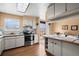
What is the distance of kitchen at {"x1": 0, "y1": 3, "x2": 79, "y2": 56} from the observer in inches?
83.5

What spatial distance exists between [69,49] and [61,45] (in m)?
0.20

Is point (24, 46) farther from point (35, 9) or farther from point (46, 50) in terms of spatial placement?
point (35, 9)

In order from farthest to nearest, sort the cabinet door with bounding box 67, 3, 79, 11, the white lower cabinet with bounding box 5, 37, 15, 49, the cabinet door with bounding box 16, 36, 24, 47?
the cabinet door with bounding box 16, 36, 24, 47 → the white lower cabinet with bounding box 5, 37, 15, 49 → the cabinet door with bounding box 67, 3, 79, 11

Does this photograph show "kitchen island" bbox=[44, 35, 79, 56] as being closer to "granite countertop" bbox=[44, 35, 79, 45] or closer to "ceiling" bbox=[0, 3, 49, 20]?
"granite countertop" bbox=[44, 35, 79, 45]

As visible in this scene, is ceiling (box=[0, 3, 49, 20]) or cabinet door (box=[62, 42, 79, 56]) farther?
ceiling (box=[0, 3, 49, 20])

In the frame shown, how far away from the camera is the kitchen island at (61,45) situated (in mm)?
1947

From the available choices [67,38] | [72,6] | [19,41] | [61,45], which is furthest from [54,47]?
[72,6]

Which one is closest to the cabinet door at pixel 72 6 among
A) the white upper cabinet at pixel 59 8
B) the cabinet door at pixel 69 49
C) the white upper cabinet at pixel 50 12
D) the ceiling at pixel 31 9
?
the white upper cabinet at pixel 59 8

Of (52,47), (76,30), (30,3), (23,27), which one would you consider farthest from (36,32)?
(76,30)

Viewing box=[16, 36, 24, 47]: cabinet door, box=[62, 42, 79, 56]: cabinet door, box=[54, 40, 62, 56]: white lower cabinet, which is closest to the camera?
box=[62, 42, 79, 56]: cabinet door

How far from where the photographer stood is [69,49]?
2029mm

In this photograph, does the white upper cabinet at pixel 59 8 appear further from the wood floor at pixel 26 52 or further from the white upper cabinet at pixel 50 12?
the wood floor at pixel 26 52

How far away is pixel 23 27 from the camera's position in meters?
2.37

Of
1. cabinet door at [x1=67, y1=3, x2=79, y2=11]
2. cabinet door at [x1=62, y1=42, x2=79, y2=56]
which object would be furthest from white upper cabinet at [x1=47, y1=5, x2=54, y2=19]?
cabinet door at [x1=62, y1=42, x2=79, y2=56]
